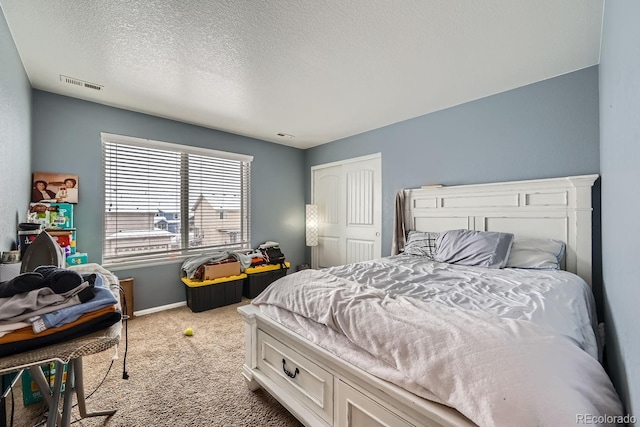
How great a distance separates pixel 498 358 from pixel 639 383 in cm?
30

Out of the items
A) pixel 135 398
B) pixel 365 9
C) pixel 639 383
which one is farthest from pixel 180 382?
pixel 365 9

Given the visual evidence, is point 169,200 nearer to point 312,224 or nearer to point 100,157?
point 100,157

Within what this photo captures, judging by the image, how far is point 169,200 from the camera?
348cm

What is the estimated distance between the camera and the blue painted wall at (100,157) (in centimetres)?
273

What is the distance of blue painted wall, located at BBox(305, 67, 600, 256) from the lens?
2.30 meters

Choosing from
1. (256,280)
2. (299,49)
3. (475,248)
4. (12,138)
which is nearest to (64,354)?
(12,138)

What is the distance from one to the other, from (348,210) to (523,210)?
229 cm

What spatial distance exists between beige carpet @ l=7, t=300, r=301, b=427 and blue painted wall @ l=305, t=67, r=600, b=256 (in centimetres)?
241

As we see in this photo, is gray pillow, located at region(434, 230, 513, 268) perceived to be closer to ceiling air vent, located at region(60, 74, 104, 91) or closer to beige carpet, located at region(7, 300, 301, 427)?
beige carpet, located at region(7, 300, 301, 427)

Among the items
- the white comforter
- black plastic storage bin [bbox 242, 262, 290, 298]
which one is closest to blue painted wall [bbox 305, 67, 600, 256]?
the white comforter

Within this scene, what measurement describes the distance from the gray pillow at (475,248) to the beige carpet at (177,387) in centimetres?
182

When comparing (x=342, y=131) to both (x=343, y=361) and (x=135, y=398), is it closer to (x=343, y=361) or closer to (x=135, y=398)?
(x=343, y=361)

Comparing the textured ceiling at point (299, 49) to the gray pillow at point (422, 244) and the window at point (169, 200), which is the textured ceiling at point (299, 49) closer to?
the window at point (169, 200)

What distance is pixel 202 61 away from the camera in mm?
2164
